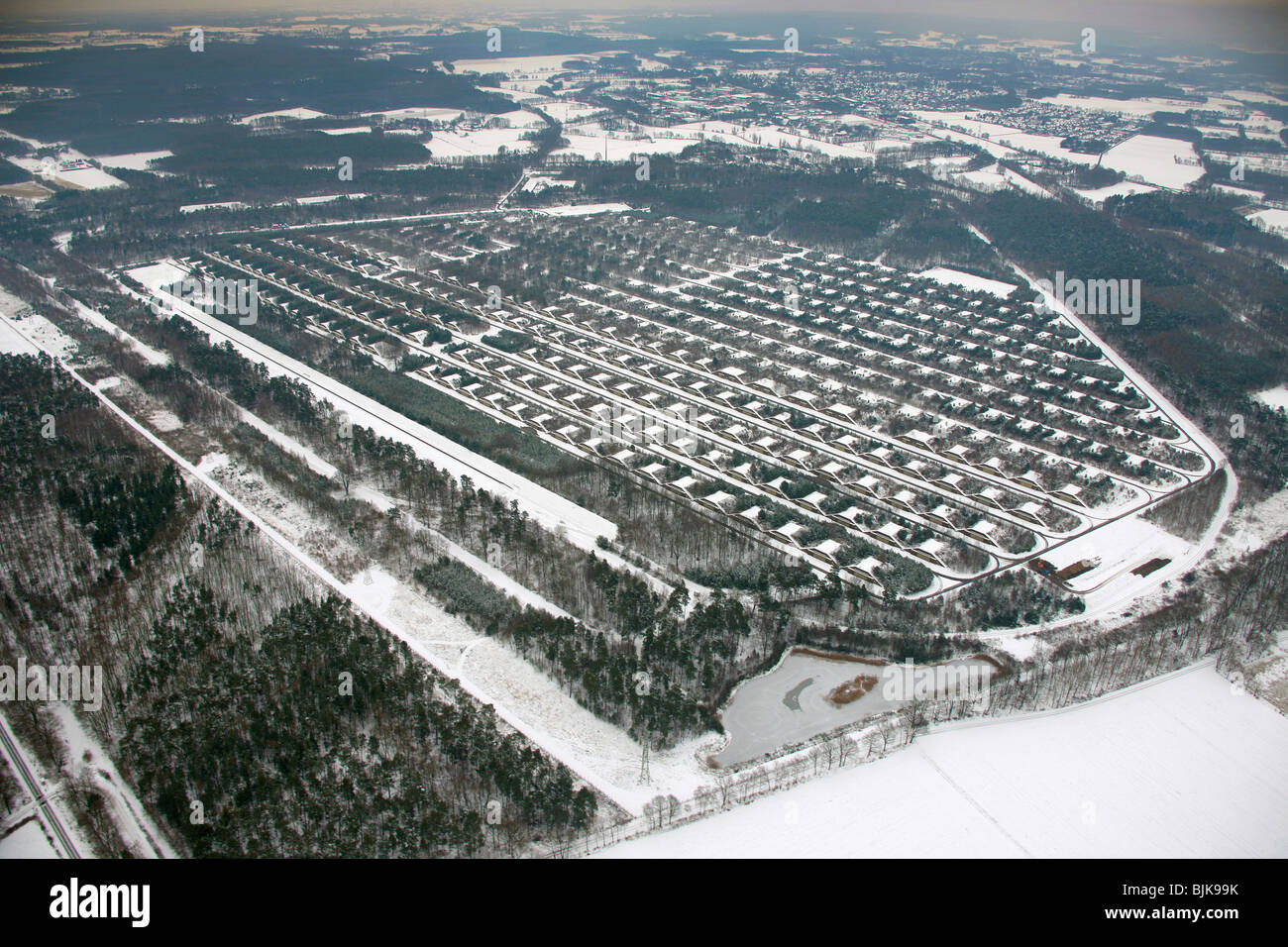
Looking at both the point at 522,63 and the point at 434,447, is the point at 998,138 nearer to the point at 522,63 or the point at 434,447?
the point at 434,447

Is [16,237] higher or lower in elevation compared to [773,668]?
higher

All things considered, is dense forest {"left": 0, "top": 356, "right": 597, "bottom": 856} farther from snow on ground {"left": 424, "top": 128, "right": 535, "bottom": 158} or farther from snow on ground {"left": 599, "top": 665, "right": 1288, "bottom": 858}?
snow on ground {"left": 424, "top": 128, "right": 535, "bottom": 158}

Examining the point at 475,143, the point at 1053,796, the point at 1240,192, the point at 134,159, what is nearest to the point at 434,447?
the point at 1053,796

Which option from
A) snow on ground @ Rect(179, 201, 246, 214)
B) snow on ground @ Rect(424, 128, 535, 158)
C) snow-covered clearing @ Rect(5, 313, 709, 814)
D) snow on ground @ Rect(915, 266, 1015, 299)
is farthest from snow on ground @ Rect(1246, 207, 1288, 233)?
snow on ground @ Rect(179, 201, 246, 214)

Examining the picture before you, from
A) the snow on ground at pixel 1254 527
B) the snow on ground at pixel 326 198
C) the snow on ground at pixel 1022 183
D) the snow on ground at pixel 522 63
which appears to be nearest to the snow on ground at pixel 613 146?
the snow on ground at pixel 326 198

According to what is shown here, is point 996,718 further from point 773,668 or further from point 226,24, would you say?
point 226,24

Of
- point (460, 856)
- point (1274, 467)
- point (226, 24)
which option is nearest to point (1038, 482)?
point (1274, 467)

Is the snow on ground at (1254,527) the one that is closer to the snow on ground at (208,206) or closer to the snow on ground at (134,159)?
the snow on ground at (208,206)
